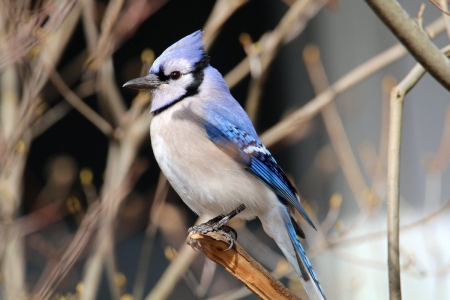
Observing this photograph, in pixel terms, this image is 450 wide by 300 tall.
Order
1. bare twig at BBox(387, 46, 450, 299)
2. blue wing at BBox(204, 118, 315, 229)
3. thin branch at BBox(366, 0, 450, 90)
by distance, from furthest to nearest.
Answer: blue wing at BBox(204, 118, 315, 229)
bare twig at BBox(387, 46, 450, 299)
thin branch at BBox(366, 0, 450, 90)

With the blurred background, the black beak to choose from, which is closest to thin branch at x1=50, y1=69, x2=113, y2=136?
the blurred background

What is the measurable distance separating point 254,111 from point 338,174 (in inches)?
67.9

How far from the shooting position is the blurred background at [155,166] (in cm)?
307

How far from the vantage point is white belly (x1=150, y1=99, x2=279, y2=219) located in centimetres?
239

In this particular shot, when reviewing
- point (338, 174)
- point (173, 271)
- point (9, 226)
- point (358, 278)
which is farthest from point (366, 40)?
point (9, 226)

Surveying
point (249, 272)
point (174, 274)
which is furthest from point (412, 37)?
point (174, 274)

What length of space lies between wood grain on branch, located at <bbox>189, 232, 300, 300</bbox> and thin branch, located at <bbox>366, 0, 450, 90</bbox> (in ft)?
2.50

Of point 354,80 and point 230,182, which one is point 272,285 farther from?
point 354,80

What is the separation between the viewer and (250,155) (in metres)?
2.50

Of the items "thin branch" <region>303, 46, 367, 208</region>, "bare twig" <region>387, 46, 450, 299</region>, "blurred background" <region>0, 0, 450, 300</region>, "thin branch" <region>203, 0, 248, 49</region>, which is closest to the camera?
"bare twig" <region>387, 46, 450, 299</region>

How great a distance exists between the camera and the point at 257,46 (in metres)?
3.34

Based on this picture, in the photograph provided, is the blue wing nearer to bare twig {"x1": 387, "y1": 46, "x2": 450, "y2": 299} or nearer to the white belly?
the white belly

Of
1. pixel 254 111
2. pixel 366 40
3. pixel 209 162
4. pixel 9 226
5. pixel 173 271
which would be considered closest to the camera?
pixel 209 162

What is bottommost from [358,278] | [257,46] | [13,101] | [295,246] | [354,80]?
[358,278]
